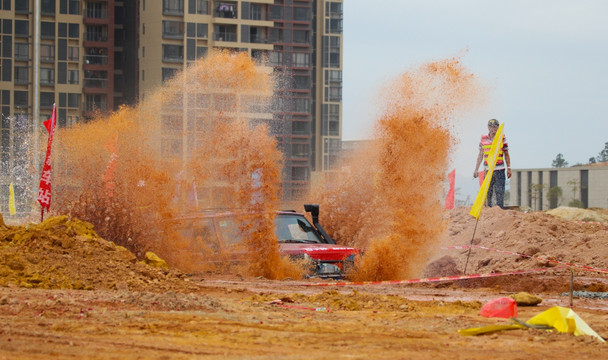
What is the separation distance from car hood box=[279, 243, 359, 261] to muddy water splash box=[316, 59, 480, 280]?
85 cm

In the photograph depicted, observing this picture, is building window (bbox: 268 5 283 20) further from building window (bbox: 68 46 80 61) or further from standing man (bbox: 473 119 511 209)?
standing man (bbox: 473 119 511 209)

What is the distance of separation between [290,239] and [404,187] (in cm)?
367

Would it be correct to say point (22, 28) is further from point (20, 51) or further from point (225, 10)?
point (225, 10)

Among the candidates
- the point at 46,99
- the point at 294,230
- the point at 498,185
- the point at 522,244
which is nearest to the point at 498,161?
the point at 498,185

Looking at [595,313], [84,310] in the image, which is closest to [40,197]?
[84,310]

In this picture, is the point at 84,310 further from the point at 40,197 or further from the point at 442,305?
the point at 40,197

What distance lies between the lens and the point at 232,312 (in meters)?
10.4

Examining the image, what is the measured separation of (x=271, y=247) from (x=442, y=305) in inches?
190

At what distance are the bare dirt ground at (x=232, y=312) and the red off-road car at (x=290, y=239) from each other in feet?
1.76

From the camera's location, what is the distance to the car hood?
1573 cm

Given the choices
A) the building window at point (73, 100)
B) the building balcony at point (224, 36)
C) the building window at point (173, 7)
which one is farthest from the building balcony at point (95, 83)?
the building balcony at point (224, 36)

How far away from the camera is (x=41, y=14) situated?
74.2 metres

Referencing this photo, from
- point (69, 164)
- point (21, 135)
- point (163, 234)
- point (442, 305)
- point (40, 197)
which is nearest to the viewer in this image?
point (442, 305)

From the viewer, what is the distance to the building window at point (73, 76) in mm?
74213
